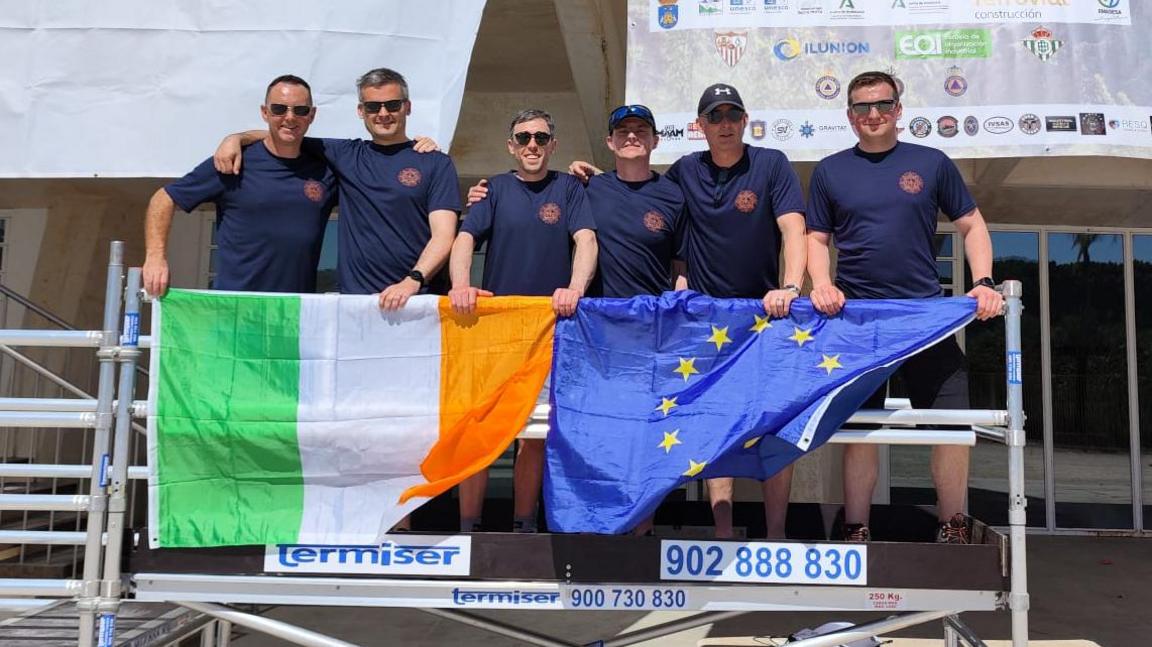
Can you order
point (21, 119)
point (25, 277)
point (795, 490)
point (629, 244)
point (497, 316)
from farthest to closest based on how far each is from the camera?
point (25, 277) < point (795, 490) < point (21, 119) < point (629, 244) < point (497, 316)

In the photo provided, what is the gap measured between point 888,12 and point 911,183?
2.43 metres

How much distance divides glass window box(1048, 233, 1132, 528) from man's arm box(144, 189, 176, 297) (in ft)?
29.4

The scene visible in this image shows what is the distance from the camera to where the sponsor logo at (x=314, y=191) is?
12.0 ft

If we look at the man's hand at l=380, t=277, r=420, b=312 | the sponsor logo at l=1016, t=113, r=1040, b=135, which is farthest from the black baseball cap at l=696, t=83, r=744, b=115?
the sponsor logo at l=1016, t=113, r=1040, b=135

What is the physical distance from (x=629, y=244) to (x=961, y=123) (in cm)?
283

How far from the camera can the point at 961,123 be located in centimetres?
520

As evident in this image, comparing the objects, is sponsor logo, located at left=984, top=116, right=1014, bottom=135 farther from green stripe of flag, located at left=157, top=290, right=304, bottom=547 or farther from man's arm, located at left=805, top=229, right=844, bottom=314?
green stripe of flag, located at left=157, top=290, right=304, bottom=547

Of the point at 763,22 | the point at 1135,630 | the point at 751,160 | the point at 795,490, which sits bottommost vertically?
the point at 1135,630

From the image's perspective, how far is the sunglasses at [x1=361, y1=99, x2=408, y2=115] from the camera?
3695mm

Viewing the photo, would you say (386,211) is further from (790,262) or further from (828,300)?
(828,300)

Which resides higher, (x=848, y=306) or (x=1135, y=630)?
(x=848, y=306)

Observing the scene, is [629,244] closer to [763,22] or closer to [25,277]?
[763,22]

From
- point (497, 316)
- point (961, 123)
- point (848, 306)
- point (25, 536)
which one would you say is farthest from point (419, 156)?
point (961, 123)

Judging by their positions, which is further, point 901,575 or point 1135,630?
point 1135,630
